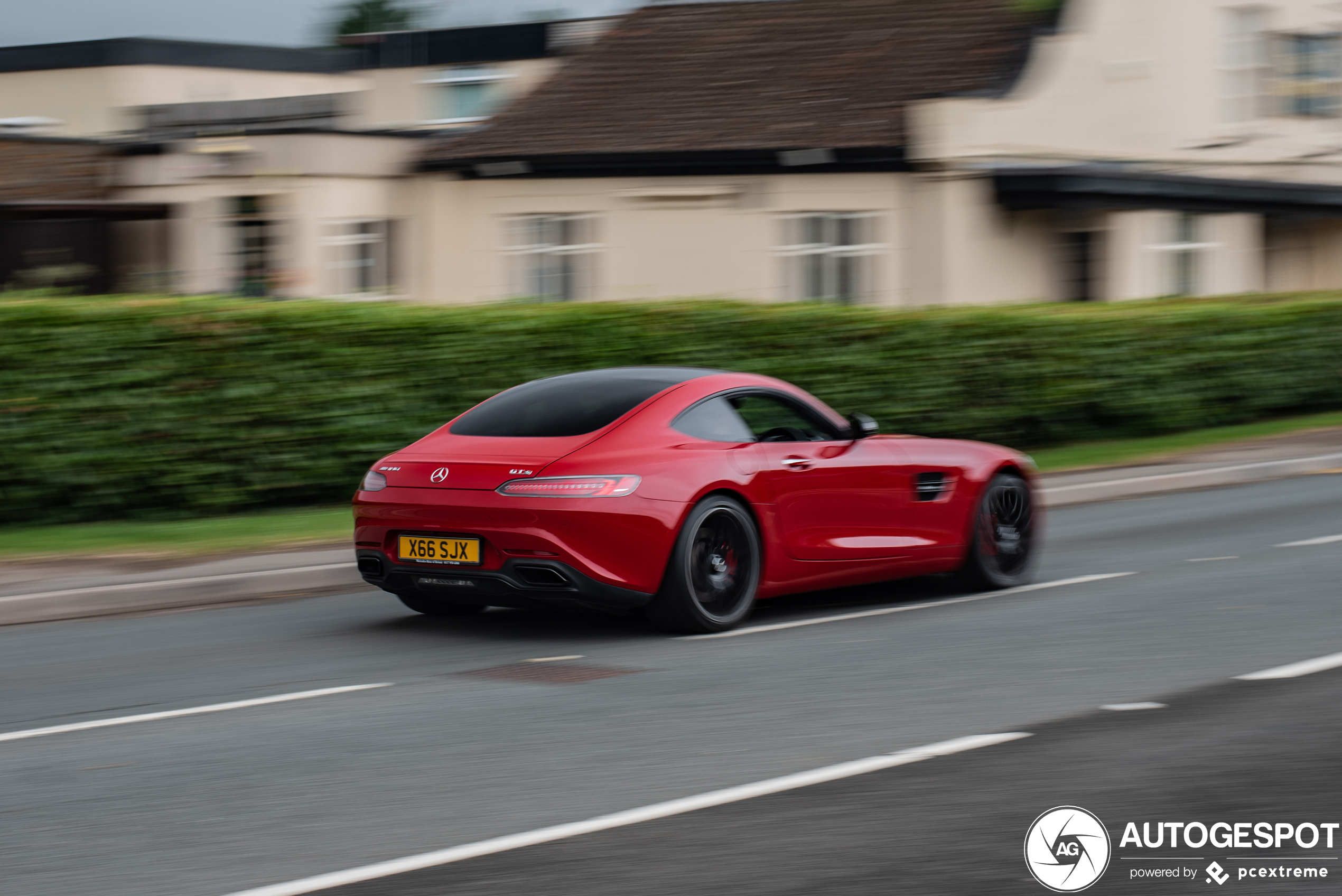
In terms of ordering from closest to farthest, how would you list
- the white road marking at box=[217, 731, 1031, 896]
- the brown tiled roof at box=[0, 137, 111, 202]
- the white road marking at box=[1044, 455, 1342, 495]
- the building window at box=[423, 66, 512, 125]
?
the white road marking at box=[217, 731, 1031, 896] → the white road marking at box=[1044, 455, 1342, 495] → the brown tiled roof at box=[0, 137, 111, 202] → the building window at box=[423, 66, 512, 125]

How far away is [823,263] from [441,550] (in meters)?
16.3

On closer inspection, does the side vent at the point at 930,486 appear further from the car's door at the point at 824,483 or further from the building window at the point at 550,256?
the building window at the point at 550,256

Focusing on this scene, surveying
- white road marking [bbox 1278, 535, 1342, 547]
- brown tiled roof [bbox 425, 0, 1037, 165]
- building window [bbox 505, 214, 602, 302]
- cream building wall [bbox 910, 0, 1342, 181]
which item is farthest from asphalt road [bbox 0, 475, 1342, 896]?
building window [bbox 505, 214, 602, 302]

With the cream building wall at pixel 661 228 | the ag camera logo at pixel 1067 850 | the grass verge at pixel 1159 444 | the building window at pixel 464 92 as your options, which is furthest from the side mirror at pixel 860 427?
the building window at pixel 464 92

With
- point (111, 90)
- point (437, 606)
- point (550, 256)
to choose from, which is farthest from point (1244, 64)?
point (437, 606)

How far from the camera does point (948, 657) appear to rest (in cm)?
756

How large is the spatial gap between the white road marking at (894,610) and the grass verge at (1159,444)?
21.8 ft

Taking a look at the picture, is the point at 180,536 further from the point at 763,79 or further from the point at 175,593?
the point at 763,79

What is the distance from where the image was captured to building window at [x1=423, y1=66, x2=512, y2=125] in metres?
35.6

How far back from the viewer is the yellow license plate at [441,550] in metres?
7.93

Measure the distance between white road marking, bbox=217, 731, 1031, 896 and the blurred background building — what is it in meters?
17.4

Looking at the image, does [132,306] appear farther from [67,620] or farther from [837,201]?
[837,201]

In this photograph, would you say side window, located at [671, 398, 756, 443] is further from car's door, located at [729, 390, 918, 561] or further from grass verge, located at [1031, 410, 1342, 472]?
grass verge, located at [1031, 410, 1342, 472]

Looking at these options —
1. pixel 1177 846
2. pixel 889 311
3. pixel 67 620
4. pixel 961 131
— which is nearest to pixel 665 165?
pixel 961 131
